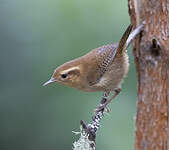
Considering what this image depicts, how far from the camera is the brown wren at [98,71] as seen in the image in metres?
3.96

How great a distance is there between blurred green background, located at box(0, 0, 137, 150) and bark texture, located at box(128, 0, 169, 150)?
3.06 feet

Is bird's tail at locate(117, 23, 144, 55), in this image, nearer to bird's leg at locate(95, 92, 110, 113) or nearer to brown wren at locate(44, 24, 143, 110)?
brown wren at locate(44, 24, 143, 110)

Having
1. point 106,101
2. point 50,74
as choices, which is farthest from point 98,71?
point 50,74

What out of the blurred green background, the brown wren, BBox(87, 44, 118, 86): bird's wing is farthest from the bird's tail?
the blurred green background

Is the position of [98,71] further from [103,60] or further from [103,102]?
[103,102]

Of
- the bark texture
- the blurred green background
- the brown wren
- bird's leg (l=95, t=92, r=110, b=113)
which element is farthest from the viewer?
the blurred green background

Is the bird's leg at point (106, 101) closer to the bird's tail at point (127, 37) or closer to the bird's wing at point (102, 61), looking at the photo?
the bird's wing at point (102, 61)

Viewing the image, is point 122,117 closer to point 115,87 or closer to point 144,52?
point 115,87

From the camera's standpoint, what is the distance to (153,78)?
10.2ft

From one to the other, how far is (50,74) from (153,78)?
4.84 ft

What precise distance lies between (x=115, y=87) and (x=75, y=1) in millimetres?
1021

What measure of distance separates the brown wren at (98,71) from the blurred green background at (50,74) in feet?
0.61

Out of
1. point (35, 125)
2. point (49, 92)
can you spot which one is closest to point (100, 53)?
point (49, 92)

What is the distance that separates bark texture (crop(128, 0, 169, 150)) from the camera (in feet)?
10.2
